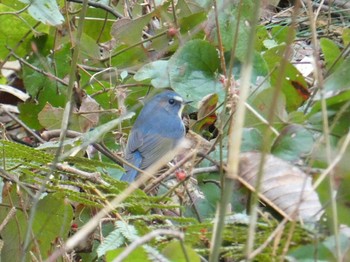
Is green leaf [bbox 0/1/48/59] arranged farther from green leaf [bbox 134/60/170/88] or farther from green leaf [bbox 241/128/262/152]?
green leaf [bbox 241/128/262/152]

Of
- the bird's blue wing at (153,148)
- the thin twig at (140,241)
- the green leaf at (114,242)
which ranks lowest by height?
the bird's blue wing at (153,148)

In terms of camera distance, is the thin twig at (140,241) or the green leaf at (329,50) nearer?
the thin twig at (140,241)

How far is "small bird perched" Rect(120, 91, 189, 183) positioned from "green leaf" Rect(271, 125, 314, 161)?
216cm

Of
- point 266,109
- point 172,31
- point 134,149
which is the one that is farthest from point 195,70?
point 134,149

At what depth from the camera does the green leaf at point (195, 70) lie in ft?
10.4

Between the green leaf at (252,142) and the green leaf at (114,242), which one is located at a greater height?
the green leaf at (252,142)

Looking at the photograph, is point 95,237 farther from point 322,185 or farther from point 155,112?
point 155,112

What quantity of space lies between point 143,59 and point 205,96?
3.23 ft

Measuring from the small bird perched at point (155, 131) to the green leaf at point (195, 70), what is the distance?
1.21 meters

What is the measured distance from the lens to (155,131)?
17.0ft

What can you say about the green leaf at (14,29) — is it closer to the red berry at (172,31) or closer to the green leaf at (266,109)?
the red berry at (172,31)

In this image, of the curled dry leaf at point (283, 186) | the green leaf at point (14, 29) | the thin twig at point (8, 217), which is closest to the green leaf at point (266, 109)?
the curled dry leaf at point (283, 186)

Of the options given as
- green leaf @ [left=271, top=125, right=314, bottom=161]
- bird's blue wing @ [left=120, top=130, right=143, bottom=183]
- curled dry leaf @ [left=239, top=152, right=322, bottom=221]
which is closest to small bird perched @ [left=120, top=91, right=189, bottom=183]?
bird's blue wing @ [left=120, top=130, right=143, bottom=183]

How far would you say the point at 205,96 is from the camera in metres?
3.18
